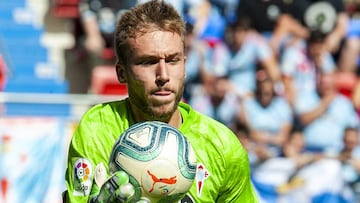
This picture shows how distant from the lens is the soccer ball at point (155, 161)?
12.1 ft

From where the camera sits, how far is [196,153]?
173 inches

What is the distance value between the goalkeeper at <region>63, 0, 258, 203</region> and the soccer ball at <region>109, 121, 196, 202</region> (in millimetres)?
94

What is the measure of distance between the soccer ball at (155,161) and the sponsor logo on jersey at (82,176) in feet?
1.52

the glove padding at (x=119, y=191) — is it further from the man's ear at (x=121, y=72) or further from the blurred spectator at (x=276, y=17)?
the blurred spectator at (x=276, y=17)

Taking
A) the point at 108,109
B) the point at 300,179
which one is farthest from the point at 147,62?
the point at 300,179

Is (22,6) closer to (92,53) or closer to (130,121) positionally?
(92,53)

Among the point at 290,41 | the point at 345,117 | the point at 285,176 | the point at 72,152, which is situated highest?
the point at 72,152

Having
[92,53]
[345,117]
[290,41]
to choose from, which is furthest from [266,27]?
[92,53]

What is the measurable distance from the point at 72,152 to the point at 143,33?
672 mm

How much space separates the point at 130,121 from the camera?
14.5 feet

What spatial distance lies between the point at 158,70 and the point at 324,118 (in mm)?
7152

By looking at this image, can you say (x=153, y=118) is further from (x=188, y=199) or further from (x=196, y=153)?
(x=188, y=199)

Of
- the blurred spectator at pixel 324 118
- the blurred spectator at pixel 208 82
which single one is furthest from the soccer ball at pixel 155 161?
the blurred spectator at pixel 324 118

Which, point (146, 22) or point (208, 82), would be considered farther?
point (208, 82)
